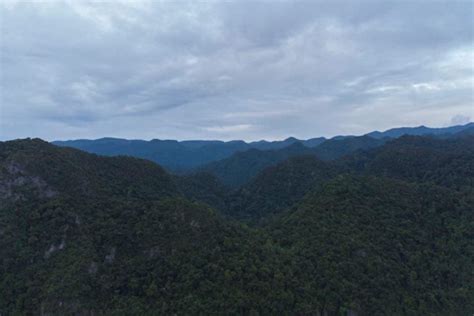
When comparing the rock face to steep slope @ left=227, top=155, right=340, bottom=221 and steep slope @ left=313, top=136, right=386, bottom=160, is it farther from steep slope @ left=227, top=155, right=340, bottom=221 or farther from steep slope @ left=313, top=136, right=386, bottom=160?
steep slope @ left=313, top=136, right=386, bottom=160

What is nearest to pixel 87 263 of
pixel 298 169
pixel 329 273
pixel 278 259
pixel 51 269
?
pixel 51 269

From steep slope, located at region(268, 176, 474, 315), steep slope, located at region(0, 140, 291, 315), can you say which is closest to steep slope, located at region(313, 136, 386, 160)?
steep slope, located at region(268, 176, 474, 315)

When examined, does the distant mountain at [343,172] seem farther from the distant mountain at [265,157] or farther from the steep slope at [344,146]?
the steep slope at [344,146]

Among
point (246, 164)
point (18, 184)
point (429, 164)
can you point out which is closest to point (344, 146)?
point (246, 164)

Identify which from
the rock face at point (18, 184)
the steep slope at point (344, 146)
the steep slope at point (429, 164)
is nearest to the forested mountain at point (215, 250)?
the rock face at point (18, 184)

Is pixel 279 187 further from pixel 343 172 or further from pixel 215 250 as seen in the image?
pixel 215 250

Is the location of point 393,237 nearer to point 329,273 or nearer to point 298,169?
point 329,273
